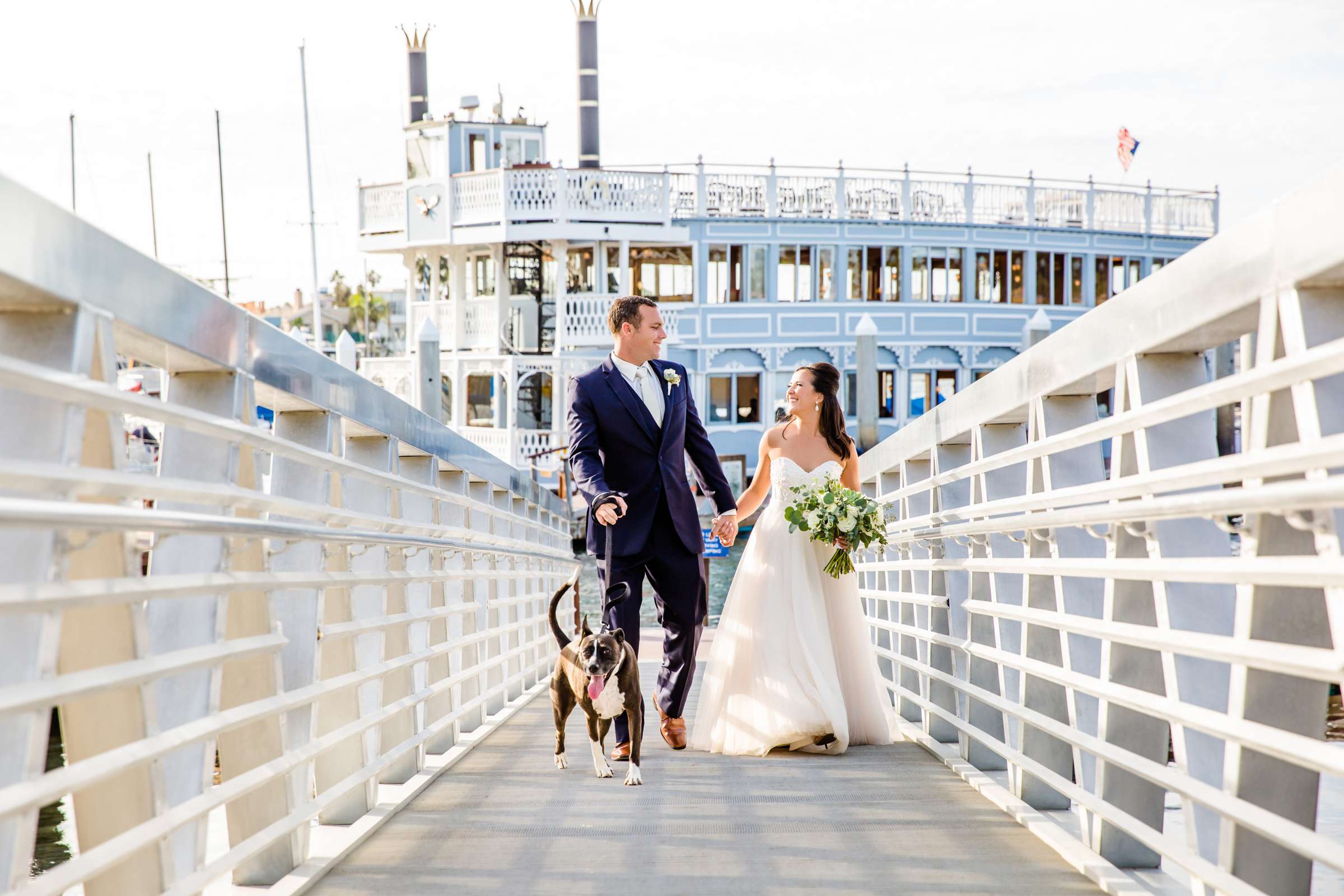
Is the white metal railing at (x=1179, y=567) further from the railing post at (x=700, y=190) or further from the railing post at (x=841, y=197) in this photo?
the railing post at (x=841, y=197)

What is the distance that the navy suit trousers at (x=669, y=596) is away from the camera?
5.95 metres

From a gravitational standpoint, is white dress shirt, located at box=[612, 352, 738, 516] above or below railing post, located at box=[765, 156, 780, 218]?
below

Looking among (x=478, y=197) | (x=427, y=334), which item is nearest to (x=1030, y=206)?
(x=478, y=197)

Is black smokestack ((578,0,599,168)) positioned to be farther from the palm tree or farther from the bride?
the palm tree

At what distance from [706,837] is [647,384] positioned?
256 cm

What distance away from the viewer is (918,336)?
130ft

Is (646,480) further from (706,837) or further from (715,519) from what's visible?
(706,837)

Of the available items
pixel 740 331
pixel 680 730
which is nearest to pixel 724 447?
pixel 740 331

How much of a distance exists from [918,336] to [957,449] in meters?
34.5

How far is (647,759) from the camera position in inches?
229

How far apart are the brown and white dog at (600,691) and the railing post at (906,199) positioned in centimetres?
3494

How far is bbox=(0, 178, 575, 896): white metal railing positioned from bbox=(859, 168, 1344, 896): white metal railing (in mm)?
1870

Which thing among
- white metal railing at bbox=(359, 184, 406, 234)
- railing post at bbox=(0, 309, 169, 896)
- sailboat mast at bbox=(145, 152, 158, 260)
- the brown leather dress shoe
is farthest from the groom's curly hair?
sailboat mast at bbox=(145, 152, 158, 260)

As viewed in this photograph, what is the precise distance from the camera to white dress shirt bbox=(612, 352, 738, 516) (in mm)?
6043
